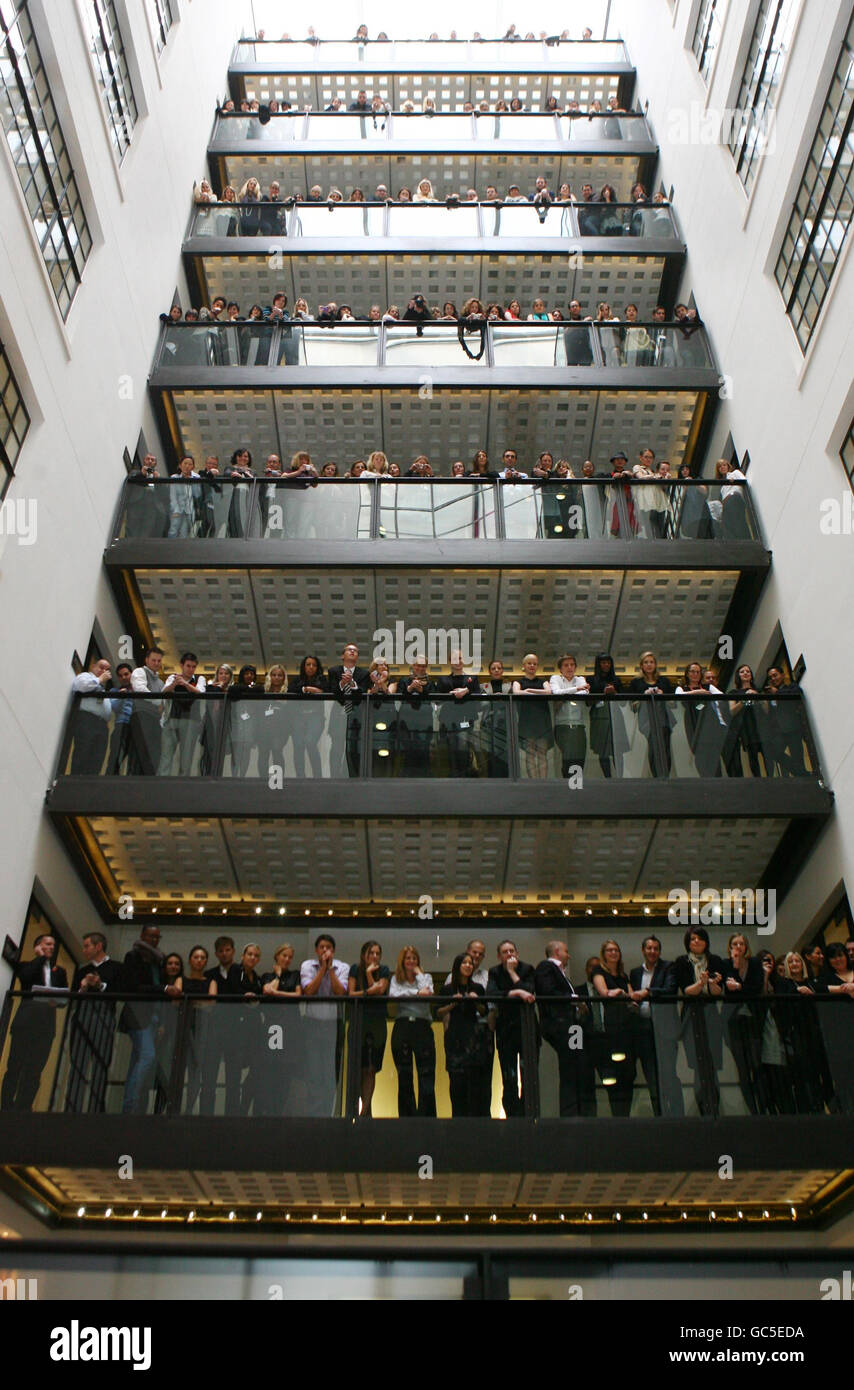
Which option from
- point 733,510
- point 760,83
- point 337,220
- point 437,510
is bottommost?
point 733,510

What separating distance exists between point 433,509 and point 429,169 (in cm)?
1303

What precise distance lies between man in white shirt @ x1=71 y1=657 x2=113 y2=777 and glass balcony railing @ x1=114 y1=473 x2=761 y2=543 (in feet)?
9.33

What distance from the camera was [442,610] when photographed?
16.0 meters

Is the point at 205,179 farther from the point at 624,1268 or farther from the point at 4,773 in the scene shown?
the point at 624,1268

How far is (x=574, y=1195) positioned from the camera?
1023 cm

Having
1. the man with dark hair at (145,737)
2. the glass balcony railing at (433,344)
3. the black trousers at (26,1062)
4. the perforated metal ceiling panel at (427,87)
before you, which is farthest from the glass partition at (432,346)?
the black trousers at (26,1062)

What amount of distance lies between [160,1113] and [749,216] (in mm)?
15020

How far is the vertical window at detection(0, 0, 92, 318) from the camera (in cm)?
1242

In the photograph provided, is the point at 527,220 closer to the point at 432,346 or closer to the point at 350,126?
the point at 432,346

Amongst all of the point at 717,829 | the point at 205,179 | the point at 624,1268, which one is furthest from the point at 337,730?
the point at 205,179

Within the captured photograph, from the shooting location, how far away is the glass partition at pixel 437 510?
15.5m

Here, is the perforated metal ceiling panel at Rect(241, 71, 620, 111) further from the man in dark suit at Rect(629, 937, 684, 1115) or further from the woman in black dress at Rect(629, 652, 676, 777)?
the man in dark suit at Rect(629, 937, 684, 1115)

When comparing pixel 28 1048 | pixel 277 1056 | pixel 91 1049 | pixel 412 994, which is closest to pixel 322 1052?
pixel 277 1056

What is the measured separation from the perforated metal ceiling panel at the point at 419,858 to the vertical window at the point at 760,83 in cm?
1045
